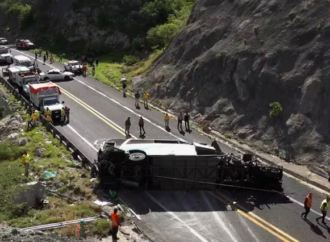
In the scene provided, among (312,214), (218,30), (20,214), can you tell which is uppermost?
(218,30)

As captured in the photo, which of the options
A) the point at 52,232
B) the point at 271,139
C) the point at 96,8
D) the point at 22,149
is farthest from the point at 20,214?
the point at 96,8

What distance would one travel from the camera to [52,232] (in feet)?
61.4

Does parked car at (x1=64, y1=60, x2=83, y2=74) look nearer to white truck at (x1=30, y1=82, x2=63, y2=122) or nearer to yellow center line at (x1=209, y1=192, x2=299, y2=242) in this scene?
white truck at (x1=30, y1=82, x2=63, y2=122)

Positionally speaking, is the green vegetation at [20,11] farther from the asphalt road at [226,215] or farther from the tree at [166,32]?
the asphalt road at [226,215]

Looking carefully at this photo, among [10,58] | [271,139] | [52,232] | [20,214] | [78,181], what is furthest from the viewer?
[10,58]

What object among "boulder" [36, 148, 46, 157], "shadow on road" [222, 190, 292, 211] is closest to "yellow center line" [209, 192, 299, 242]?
"shadow on road" [222, 190, 292, 211]

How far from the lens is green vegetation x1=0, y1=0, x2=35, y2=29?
7819 centimetres

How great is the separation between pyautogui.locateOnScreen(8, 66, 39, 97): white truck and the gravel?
25.7 metres

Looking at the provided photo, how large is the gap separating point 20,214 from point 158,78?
23.1m

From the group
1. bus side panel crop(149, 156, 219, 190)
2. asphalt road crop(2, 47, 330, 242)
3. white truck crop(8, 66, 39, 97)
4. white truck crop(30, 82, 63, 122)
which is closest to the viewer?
asphalt road crop(2, 47, 330, 242)

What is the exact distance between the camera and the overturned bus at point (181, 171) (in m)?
23.0

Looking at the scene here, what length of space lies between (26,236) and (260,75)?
20.9 m

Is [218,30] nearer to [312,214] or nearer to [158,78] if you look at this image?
[158,78]

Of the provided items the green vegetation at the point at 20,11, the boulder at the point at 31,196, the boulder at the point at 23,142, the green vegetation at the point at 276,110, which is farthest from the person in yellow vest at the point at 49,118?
the green vegetation at the point at 20,11
